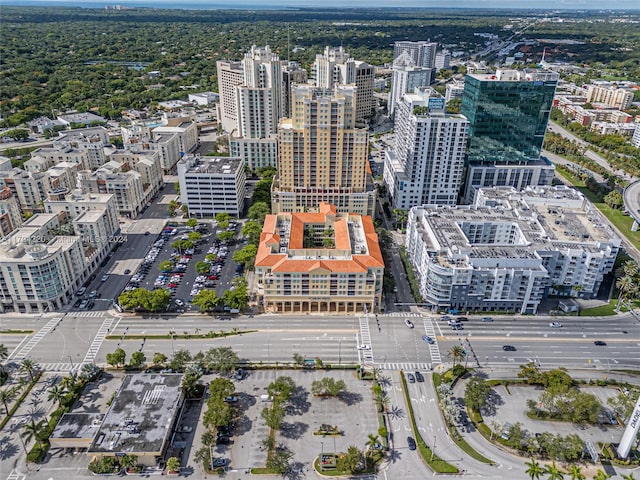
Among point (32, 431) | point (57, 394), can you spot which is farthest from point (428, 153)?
point (32, 431)

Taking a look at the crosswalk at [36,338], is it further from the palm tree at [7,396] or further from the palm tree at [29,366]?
the palm tree at [7,396]

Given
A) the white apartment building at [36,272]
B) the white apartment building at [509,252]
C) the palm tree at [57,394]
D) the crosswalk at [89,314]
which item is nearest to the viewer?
the palm tree at [57,394]

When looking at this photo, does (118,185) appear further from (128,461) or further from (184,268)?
(128,461)

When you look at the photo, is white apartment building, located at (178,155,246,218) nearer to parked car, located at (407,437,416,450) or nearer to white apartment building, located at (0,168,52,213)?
white apartment building, located at (0,168,52,213)

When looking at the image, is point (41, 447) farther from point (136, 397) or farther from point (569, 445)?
point (569, 445)

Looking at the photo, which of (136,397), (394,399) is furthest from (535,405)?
(136,397)

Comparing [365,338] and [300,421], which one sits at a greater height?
[365,338]

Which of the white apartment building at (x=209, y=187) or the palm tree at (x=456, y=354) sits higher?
the white apartment building at (x=209, y=187)

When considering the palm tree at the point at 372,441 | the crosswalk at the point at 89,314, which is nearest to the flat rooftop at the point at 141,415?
the crosswalk at the point at 89,314
